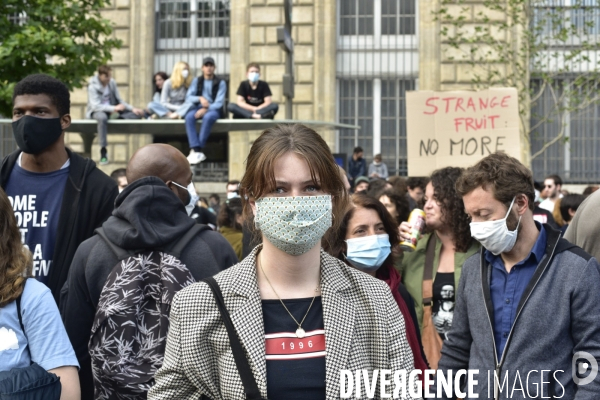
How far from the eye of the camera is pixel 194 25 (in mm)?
23906

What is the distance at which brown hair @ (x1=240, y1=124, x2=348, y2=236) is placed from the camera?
2.92 metres

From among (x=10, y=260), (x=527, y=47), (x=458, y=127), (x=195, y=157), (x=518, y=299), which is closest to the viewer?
(x=10, y=260)

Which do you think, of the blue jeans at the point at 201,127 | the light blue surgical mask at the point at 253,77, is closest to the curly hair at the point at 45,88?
the blue jeans at the point at 201,127

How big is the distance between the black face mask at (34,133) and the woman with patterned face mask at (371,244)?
4.99 feet

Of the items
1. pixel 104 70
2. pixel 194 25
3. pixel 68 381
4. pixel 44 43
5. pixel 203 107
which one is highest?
pixel 194 25

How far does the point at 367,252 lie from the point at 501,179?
79 centimetres

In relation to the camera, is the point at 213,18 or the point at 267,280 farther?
the point at 213,18

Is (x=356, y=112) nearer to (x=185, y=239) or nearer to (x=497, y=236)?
(x=497, y=236)

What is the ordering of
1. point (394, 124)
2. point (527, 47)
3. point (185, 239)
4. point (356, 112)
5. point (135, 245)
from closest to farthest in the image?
point (135, 245)
point (185, 239)
point (527, 47)
point (394, 124)
point (356, 112)

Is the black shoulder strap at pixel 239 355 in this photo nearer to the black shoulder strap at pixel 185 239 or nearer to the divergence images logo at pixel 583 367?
the black shoulder strap at pixel 185 239

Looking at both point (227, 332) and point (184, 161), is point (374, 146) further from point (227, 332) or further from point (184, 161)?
point (227, 332)

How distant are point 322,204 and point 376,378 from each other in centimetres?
55

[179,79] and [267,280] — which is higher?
[179,79]

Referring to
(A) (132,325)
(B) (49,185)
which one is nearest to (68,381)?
(A) (132,325)
